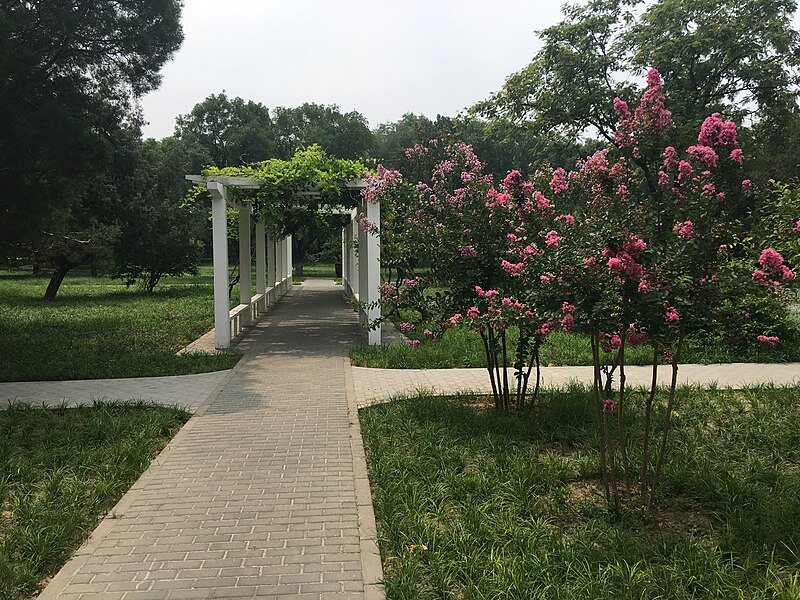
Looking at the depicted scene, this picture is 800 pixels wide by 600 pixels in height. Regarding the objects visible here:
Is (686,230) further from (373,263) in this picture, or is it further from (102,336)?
(102,336)

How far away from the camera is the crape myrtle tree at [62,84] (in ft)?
33.7

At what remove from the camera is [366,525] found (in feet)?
13.3

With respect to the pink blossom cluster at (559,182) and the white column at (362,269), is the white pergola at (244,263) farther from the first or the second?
the pink blossom cluster at (559,182)

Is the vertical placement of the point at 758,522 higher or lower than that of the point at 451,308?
lower

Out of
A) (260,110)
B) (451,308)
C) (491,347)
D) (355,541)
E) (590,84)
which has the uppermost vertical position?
(260,110)

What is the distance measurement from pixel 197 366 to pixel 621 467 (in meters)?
6.59

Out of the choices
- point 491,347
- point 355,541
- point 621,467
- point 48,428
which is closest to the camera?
point 355,541

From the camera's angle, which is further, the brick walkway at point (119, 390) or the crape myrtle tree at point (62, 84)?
the crape myrtle tree at point (62, 84)

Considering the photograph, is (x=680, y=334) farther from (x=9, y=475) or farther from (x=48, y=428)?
(x=48, y=428)

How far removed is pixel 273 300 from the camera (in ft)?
68.7

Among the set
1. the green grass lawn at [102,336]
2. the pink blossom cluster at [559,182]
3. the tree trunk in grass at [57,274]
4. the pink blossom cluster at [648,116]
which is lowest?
the green grass lawn at [102,336]

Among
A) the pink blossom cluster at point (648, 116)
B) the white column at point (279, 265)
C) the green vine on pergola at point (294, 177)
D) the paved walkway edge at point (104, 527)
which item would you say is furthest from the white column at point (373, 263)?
the white column at point (279, 265)

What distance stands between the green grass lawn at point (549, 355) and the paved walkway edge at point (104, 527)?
3.77m

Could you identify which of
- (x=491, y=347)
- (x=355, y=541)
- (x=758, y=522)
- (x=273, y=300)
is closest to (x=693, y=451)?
(x=758, y=522)
